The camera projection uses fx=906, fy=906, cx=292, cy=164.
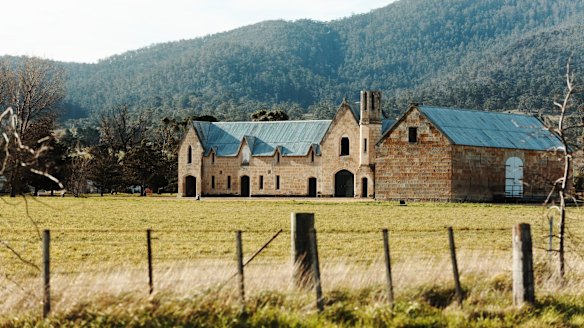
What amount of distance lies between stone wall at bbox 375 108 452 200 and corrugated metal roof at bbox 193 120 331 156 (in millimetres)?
13793

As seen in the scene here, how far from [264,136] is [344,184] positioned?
9.46 m

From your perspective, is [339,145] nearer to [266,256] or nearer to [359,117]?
[359,117]

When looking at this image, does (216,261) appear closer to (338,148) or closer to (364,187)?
(364,187)

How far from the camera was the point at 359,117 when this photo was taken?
68.8 meters

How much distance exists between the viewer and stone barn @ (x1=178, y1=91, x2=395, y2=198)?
2594 inches

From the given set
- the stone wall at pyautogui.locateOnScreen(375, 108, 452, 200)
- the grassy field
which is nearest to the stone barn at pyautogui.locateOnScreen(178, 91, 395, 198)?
the stone wall at pyautogui.locateOnScreen(375, 108, 452, 200)

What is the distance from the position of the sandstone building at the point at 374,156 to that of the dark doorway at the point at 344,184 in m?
0.08

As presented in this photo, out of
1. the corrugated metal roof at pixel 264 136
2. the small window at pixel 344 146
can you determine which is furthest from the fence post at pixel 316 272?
the corrugated metal roof at pixel 264 136

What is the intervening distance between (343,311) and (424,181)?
4541cm

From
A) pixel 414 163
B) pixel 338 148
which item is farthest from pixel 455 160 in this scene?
pixel 338 148

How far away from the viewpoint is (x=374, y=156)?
65.5 metres

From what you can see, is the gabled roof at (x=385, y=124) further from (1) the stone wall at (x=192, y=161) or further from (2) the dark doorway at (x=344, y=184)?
(1) the stone wall at (x=192, y=161)

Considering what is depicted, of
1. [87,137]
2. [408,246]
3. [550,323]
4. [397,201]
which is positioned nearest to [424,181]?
[397,201]

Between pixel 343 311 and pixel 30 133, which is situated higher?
pixel 30 133
